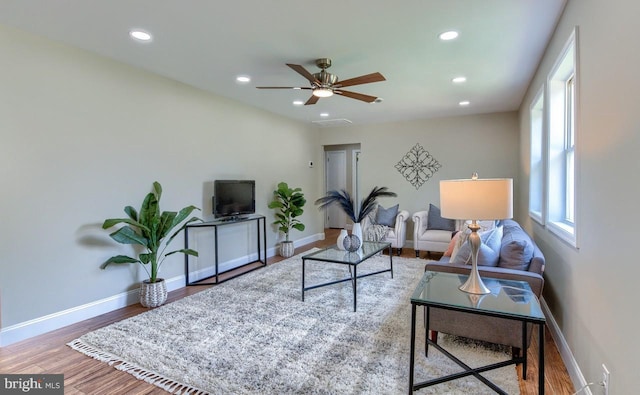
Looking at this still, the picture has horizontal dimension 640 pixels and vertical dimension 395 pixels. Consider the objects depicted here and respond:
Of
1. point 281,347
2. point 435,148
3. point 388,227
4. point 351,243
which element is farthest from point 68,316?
point 435,148

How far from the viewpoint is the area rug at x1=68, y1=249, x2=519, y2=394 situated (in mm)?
2059

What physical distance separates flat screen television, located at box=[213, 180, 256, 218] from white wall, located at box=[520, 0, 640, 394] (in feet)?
12.7

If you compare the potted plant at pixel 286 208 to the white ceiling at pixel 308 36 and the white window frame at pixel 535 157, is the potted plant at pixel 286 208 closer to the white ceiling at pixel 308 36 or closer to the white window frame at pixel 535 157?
the white ceiling at pixel 308 36

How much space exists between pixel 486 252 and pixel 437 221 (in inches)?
126

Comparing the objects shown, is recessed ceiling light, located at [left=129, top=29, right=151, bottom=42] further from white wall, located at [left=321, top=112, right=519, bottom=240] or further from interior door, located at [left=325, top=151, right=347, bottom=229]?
interior door, located at [left=325, top=151, right=347, bottom=229]

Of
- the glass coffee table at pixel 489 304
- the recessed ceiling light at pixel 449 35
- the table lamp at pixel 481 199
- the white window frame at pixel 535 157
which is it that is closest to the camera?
the glass coffee table at pixel 489 304

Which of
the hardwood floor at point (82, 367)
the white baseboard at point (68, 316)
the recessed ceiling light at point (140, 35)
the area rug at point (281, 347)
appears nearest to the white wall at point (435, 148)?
the area rug at point (281, 347)

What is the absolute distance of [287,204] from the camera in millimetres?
5758

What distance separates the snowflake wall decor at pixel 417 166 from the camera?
20.9 ft

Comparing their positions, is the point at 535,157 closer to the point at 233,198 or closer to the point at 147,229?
the point at 233,198

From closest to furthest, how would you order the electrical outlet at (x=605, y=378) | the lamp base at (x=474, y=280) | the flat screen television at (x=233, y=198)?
the electrical outlet at (x=605, y=378), the lamp base at (x=474, y=280), the flat screen television at (x=233, y=198)

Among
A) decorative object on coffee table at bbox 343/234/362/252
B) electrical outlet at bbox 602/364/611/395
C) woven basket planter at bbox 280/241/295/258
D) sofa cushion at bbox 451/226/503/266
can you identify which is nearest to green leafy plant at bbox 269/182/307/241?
woven basket planter at bbox 280/241/295/258

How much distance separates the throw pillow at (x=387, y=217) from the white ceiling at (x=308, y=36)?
2.52m

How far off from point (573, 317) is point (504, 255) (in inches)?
23.0
